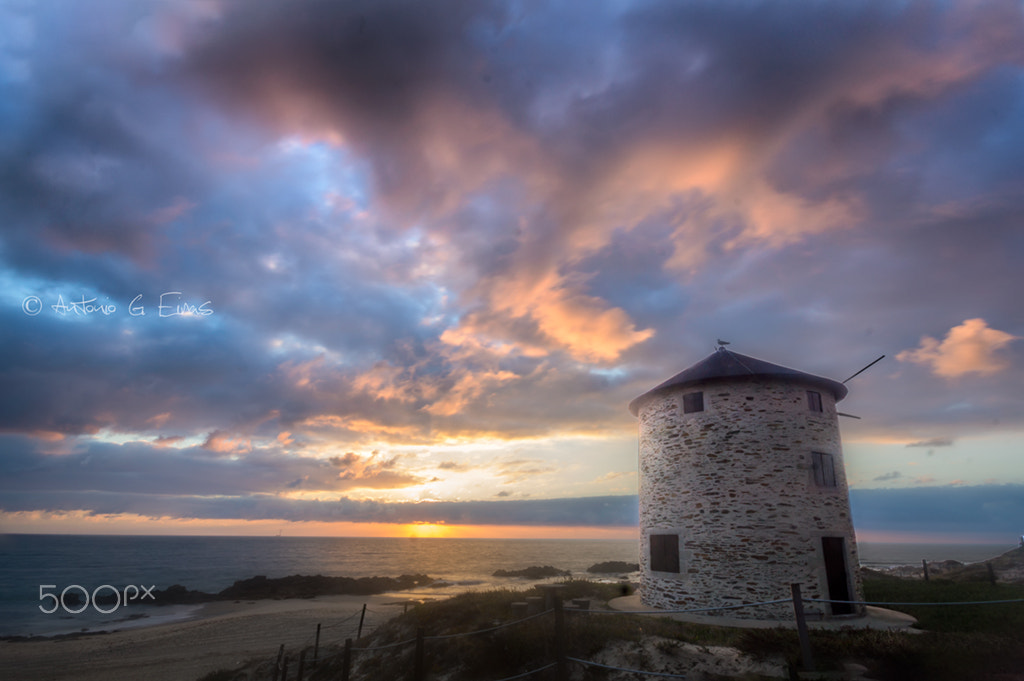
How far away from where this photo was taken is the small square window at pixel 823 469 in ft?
53.4

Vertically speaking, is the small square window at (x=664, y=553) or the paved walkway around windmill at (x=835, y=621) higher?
the small square window at (x=664, y=553)

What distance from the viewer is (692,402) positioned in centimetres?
1738

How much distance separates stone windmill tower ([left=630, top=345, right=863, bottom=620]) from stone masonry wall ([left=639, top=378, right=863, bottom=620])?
3 centimetres

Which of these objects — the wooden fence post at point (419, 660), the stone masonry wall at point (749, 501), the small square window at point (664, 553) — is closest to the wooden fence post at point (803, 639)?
the stone masonry wall at point (749, 501)

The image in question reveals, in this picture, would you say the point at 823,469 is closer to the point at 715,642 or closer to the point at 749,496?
the point at 749,496

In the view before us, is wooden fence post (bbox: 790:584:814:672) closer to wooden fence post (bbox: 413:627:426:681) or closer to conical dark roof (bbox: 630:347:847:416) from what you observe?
wooden fence post (bbox: 413:627:426:681)

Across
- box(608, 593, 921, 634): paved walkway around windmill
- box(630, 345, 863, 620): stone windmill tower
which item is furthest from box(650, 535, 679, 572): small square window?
box(608, 593, 921, 634): paved walkway around windmill

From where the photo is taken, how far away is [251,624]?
35.8 meters

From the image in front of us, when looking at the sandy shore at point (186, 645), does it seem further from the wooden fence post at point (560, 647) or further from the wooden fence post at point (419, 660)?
the wooden fence post at point (560, 647)

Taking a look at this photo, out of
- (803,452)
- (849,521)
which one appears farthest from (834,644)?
(849,521)

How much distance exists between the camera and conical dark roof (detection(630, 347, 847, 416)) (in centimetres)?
1664

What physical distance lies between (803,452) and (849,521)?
316 cm

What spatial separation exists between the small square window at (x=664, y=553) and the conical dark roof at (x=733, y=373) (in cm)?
504

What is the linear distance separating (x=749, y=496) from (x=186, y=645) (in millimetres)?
32829
